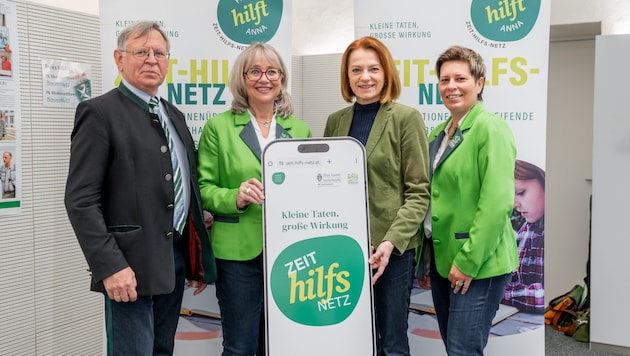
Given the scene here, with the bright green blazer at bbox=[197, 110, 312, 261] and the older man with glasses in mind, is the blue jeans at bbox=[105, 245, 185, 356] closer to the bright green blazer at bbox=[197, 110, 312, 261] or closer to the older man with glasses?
the older man with glasses

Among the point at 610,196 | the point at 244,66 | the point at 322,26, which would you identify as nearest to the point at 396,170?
the point at 244,66

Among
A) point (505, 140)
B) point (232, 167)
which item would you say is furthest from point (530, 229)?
point (232, 167)

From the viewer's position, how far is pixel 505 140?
2.02 meters

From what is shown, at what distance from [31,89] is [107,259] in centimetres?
155

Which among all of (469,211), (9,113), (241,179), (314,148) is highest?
(9,113)

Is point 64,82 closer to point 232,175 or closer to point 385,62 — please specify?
point 232,175

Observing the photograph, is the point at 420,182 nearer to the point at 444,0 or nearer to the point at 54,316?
the point at 444,0

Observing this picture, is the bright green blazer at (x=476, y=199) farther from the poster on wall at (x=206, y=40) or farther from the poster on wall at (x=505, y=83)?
the poster on wall at (x=206, y=40)

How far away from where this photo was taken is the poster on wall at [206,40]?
2652 mm

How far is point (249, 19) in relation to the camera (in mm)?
2684

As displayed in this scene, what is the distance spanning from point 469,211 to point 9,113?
2226 millimetres

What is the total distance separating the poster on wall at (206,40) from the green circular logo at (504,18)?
3.00 ft

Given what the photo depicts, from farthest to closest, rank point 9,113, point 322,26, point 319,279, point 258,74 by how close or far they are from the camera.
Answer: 1. point 322,26
2. point 9,113
3. point 258,74
4. point 319,279

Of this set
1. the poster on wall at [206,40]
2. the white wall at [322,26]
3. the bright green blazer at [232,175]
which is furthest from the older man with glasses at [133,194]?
the white wall at [322,26]
